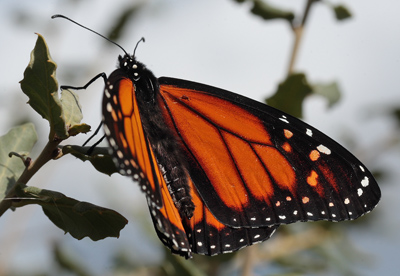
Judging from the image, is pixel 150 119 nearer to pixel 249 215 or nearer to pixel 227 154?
pixel 227 154

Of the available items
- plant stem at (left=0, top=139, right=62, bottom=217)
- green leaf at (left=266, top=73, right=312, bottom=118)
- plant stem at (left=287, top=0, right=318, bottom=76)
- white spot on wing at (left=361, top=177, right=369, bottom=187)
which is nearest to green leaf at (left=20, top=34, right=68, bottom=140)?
plant stem at (left=0, top=139, right=62, bottom=217)

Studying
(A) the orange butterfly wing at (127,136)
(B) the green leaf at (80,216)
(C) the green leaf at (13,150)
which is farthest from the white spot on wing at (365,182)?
(C) the green leaf at (13,150)

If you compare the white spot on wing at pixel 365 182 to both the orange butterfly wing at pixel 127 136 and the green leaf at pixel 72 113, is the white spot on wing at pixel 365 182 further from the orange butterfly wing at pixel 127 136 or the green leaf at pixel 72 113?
the green leaf at pixel 72 113

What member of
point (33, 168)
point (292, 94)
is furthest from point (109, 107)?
point (292, 94)

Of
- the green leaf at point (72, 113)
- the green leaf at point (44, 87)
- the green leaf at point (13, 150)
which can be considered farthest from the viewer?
the green leaf at point (13, 150)

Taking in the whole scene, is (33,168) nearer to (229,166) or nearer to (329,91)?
(229,166)

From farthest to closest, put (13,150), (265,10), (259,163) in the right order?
(265,10), (259,163), (13,150)
